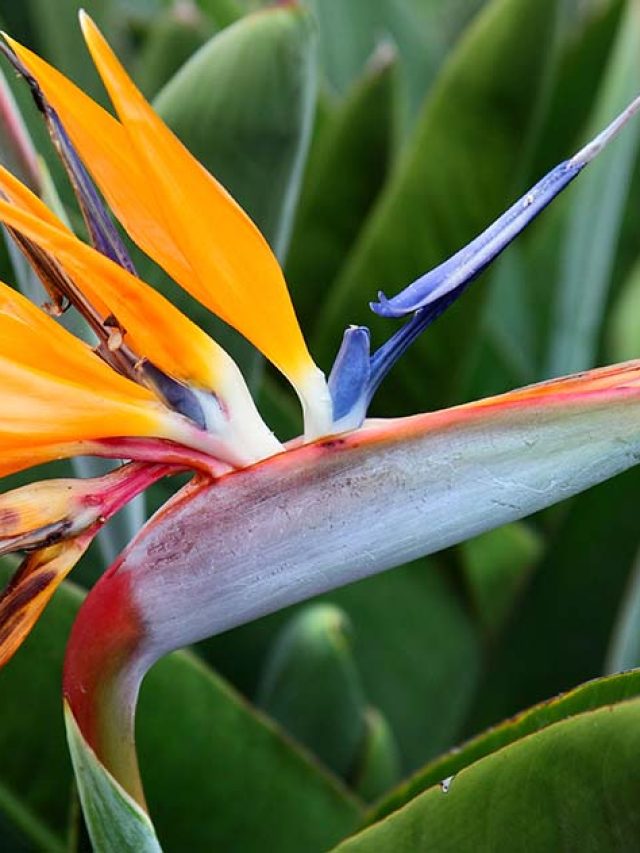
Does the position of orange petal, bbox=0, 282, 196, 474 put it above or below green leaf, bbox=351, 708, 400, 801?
above

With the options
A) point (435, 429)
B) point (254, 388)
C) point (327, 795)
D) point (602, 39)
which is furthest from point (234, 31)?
point (602, 39)

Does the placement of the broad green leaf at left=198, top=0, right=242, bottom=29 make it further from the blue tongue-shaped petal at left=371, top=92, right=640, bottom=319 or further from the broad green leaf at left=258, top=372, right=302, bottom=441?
the blue tongue-shaped petal at left=371, top=92, right=640, bottom=319

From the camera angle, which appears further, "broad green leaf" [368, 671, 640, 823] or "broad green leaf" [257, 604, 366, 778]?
"broad green leaf" [257, 604, 366, 778]

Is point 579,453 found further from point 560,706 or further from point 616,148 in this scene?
point 616,148

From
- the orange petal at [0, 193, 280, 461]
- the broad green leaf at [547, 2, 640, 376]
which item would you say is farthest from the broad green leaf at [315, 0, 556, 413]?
the orange petal at [0, 193, 280, 461]

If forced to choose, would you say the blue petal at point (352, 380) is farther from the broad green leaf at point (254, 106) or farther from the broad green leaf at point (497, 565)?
the broad green leaf at point (497, 565)

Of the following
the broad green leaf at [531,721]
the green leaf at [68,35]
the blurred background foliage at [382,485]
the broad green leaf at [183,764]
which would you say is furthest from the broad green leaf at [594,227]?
the broad green leaf at [531,721]

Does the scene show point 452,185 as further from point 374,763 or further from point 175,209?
point 175,209
